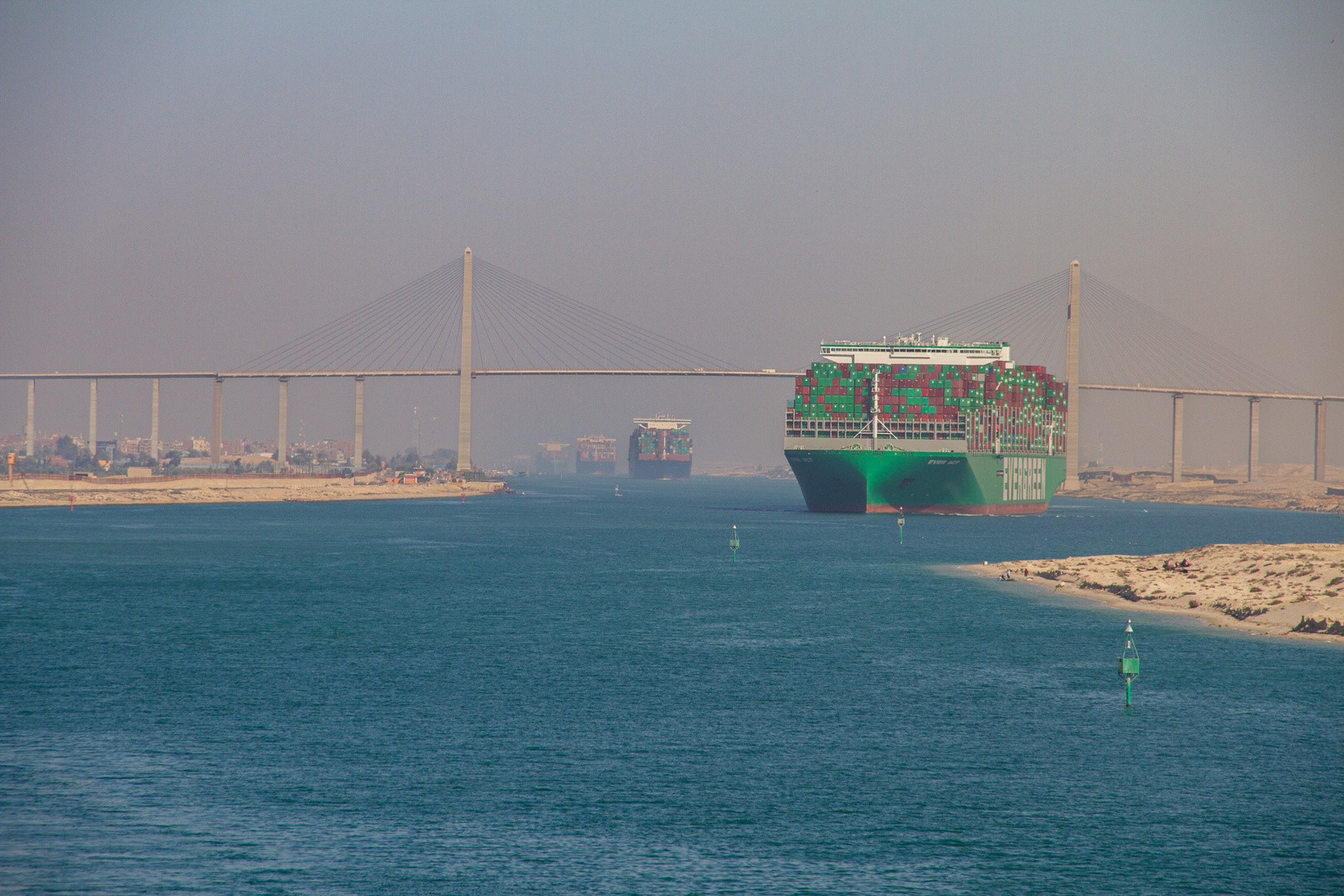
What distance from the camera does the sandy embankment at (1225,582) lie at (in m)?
49.4

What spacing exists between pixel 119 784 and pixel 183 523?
339ft

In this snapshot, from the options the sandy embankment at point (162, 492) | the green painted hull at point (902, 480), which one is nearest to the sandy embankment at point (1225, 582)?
the green painted hull at point (902, 480)

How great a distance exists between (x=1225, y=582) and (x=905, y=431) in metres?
72.2

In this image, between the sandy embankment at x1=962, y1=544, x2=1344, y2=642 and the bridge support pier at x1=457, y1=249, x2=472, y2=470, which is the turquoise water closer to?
the sandy embankment at x1=962, y1=544, x2=1344, y2=642

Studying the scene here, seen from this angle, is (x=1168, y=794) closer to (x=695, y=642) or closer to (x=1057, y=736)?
(x=1057, y=736)

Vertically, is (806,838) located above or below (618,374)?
below

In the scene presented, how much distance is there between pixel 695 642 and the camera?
149 feet

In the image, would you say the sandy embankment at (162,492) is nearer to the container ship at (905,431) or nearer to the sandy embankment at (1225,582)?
the container ship at (905,431)

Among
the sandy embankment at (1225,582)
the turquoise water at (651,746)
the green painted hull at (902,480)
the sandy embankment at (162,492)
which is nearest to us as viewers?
the turquoise water at (651,746)

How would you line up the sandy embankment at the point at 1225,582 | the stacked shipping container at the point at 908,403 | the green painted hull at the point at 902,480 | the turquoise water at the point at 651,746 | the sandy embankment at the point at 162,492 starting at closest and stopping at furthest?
the turquoise water at the point at 651,746, the sandy embankment at the point at 1225,582, the green painted hull at the point at 902,480, the stacked shipping container at the point at 908,403, the sandy embankment at the point at 162,492

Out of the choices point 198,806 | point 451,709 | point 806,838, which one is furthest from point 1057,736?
point 198,806

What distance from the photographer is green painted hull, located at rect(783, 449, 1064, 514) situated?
12475 centimetres

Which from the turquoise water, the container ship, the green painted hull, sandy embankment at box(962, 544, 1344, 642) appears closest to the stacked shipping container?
the container ship

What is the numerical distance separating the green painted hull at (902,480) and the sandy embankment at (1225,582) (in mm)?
53228
